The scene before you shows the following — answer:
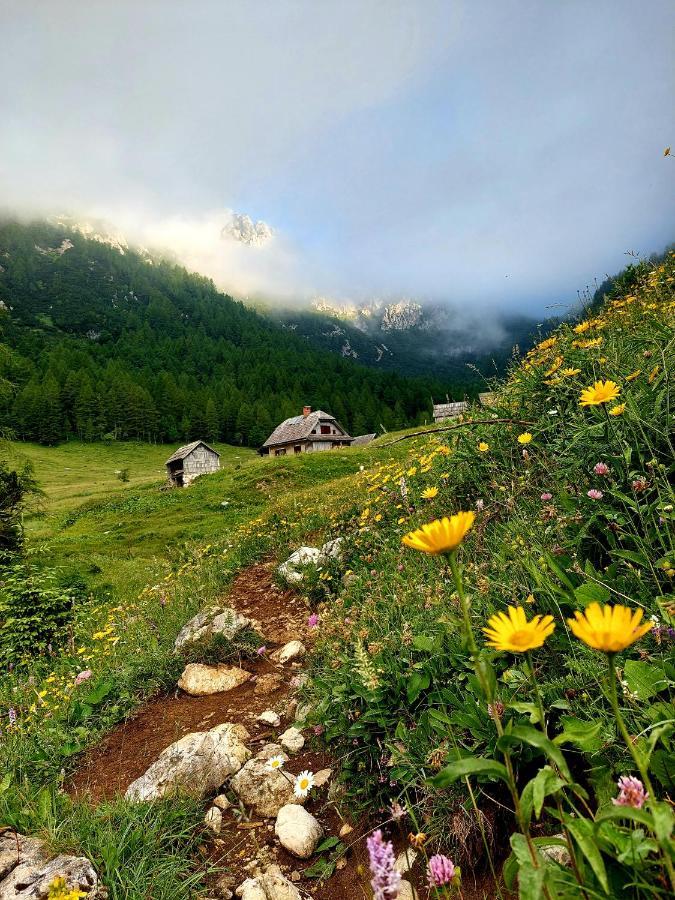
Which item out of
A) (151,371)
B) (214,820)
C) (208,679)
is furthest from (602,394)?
(151,371)

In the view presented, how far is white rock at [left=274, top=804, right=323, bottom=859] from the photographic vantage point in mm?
2520

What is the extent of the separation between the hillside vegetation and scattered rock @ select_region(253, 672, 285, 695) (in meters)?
0.53

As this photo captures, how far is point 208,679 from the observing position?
14.5ft

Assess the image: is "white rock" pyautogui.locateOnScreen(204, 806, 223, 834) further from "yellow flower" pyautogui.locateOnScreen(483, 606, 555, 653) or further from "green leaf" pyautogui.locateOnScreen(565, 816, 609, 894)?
"yellow flower" pyautogui.locateOnScreen(483, 606, 555, 653)

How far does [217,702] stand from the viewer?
415 cm

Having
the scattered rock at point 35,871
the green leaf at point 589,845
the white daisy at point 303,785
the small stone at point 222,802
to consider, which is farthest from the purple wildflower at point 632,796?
the small stone at point 222,802

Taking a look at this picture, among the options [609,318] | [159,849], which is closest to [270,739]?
[159,849]

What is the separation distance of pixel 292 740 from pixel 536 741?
9.83ft

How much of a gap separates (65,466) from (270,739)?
245 ft

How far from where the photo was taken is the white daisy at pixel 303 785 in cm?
268

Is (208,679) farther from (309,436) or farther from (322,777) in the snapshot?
(309,436)

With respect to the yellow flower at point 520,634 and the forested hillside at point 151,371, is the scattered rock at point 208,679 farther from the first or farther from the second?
the forested hillside at point 151,371

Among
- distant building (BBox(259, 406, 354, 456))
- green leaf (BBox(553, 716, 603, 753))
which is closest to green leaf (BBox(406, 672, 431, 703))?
green leaf (BBox(553, 716, 603, 753))

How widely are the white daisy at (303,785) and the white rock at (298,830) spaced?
0.24 ft
